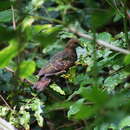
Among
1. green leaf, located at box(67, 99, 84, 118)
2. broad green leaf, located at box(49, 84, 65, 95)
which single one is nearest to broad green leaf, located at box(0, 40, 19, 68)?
green leaf, located at box(67, 99, 84, 118)

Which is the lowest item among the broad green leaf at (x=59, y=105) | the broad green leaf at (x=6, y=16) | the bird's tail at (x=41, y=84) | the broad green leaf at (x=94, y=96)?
the bird's tail at (x=41, y=84)

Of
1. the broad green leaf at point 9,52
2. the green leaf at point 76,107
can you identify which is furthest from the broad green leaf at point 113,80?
the broad green leaf at point 9,52

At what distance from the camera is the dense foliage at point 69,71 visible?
76cm

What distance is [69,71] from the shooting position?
232cm

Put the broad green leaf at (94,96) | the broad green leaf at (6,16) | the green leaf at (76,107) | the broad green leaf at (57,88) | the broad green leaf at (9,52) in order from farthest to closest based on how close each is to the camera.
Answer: the broad green leaf at (57,88)
the broad green leaf at (6,16)
the green leaf at (76,107)
the broad green leaf at (9,52)
the broad green leaf at (94,96)

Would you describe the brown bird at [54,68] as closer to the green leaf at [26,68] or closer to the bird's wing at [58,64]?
the bird's wing at [58,64]

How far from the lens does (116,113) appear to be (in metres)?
0.68

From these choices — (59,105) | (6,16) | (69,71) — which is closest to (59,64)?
(69,71)

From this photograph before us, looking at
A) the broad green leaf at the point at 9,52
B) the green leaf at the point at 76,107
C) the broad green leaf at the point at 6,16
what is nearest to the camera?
the broad green leaf at the point at 9,52

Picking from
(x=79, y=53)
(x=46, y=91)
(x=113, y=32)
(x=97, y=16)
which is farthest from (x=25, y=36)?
(x=113, y=32)

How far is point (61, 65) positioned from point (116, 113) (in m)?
1.75

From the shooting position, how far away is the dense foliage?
0.76m

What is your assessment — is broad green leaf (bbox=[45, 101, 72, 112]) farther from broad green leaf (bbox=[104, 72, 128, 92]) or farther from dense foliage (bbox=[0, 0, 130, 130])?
broad green leaf (bbox=[104, 72, 128, 92])

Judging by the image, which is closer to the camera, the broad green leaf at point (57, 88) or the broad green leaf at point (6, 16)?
the broad green leaf at point (6, 16)
